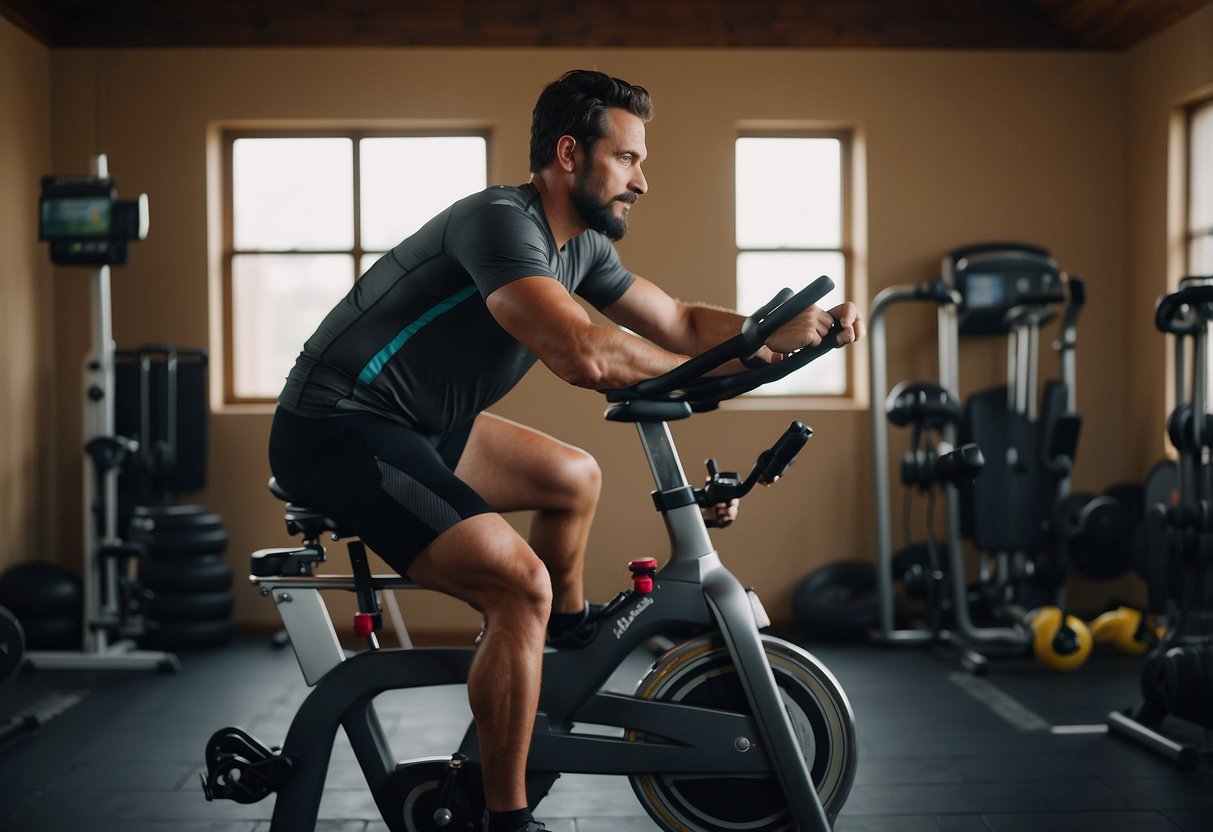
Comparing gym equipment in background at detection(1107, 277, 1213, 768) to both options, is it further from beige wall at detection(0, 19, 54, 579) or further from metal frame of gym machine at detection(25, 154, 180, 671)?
beige wall at detection(0, 19, 54, 579)

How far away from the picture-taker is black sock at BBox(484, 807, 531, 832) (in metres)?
2.00

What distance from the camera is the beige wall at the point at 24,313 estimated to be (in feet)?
14.7

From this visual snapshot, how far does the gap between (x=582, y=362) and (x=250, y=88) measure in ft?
11.6

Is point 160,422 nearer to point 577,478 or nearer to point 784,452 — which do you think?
point 577,478

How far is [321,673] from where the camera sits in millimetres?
2195

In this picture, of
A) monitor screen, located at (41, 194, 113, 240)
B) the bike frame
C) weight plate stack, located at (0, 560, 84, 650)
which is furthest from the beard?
weight plate stack, located at (0, 560, 84, 650)

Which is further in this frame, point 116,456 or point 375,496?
point 116,456

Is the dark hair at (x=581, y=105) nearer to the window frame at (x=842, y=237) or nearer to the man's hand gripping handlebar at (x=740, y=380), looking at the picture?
the man's hand gripping handlebar at (x=740, y=380)

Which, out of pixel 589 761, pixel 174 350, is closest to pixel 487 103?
pixel 174 350

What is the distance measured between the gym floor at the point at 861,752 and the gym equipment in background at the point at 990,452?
290mm

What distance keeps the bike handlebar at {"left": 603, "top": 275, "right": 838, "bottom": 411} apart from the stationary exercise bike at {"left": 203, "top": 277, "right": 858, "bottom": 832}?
21mm

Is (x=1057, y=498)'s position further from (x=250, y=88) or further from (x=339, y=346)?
(x=250, y=88)

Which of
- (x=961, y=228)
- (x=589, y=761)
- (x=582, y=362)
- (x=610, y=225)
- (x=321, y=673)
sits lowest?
(x=589, y=761)

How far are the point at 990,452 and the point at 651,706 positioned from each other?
111 inches
